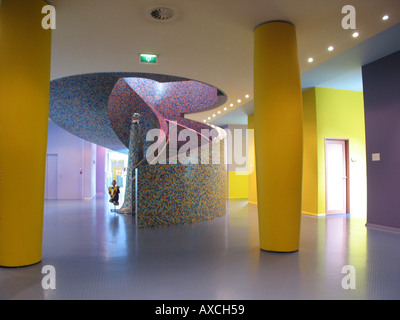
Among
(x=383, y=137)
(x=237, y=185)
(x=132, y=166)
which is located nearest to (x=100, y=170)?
(x=237, y=185)

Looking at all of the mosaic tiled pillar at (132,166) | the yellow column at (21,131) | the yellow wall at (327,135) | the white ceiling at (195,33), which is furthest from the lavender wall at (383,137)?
the yellow column at (21,131)

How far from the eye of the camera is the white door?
14.8m

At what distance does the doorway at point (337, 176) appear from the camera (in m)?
8.51

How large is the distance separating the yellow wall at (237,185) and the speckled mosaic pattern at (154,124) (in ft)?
8.26

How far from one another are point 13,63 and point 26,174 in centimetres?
129

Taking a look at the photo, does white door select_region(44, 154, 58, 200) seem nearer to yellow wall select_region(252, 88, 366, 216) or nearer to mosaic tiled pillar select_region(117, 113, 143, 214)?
mosaic tiled pillar select_region(117, 113, 143, 214)

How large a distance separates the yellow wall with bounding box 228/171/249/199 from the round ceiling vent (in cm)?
1005

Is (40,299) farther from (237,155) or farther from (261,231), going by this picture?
(237,155)

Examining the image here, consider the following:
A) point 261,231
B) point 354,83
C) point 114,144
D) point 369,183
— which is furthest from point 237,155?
point 261,231

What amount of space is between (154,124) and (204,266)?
360 inches

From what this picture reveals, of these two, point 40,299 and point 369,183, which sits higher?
point 369,183

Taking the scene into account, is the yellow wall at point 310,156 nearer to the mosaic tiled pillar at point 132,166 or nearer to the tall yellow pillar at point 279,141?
the tall yellow pillar at point 279,141

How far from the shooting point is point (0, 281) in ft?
10.3

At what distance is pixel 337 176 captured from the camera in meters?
8.62
